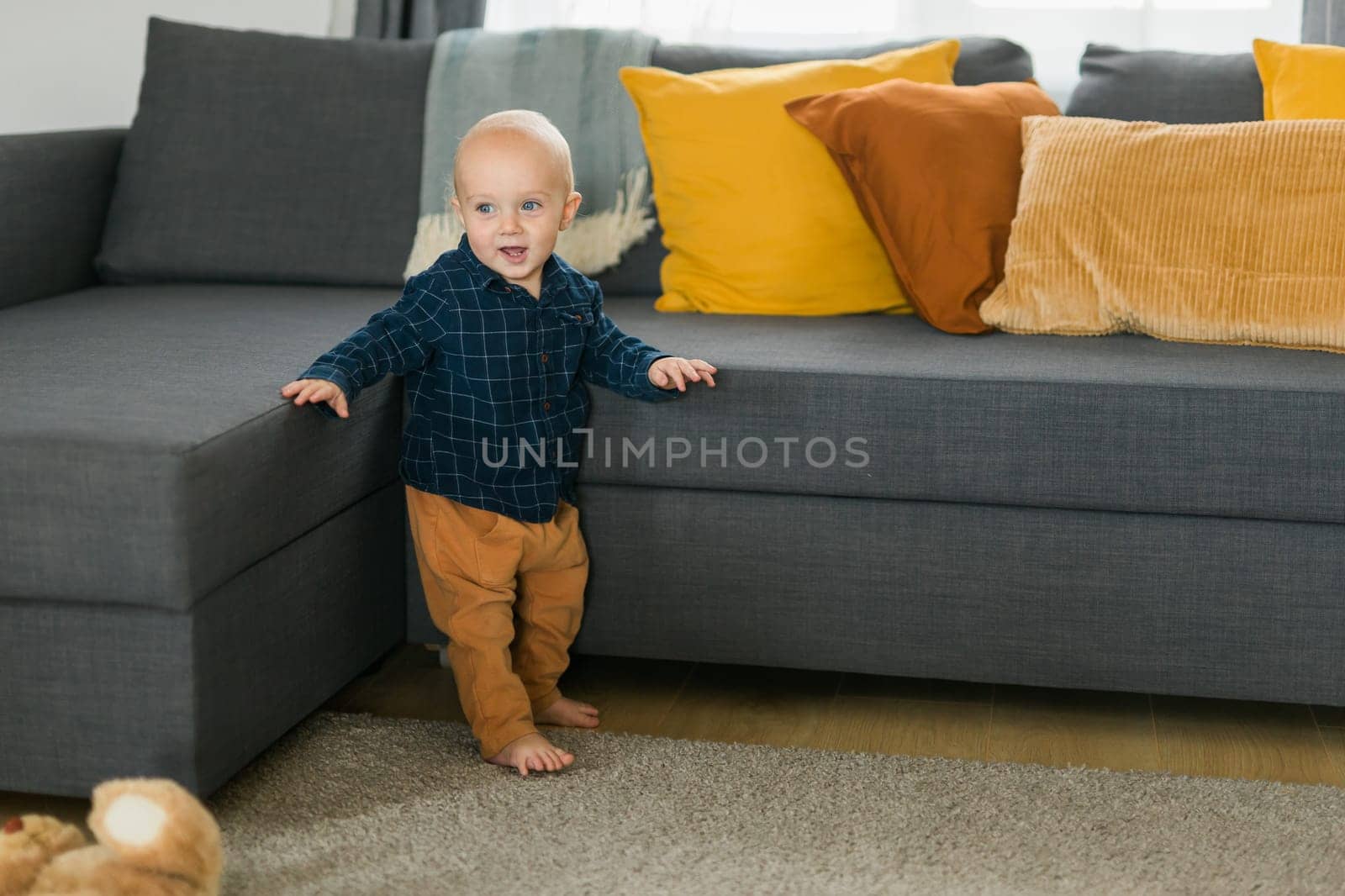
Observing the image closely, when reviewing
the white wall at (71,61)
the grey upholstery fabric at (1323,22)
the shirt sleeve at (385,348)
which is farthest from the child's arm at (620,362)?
the white wall at (71,61)

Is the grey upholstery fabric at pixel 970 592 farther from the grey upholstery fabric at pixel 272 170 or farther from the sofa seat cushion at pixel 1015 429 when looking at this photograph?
the grey upholstery fabric at pixel 272 170

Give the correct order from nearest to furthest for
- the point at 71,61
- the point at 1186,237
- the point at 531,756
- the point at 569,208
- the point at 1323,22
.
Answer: the point at 531,756
the point at 569,208
the point at 1186,237
the point at 1323,22
the point at 71,61

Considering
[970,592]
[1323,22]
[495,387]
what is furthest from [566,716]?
[1323,22]

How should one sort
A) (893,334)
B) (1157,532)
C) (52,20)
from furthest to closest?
(52,20)
(893,334)
(1157,532)

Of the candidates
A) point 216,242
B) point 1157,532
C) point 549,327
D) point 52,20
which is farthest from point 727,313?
point 52,20

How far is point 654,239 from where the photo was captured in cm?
242

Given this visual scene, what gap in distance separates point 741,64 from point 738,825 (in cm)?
140

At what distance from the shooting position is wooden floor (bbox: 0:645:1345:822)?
1.75 metres

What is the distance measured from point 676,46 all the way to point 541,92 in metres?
0.26

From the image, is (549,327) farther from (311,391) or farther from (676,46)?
(676,46)

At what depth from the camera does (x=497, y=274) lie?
5.68ft

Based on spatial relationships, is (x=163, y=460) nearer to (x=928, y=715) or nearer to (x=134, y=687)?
(x=134, y=687)

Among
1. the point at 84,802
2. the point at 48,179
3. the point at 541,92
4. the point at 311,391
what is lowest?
the point at 84,802

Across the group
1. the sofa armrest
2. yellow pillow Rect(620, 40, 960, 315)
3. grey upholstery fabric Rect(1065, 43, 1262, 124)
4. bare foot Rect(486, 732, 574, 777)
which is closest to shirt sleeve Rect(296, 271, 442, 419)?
bare foot Rect(486, 732, 574, 777)
